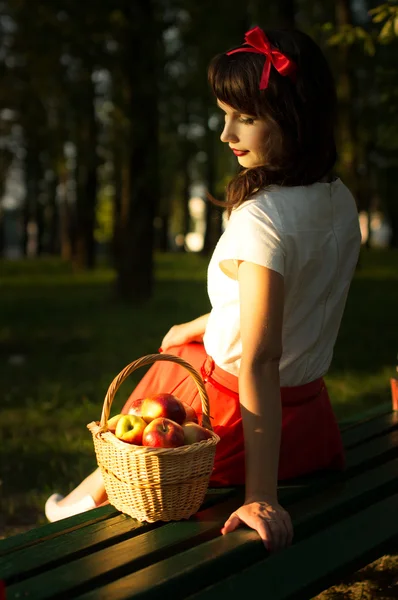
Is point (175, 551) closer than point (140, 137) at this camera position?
Yes

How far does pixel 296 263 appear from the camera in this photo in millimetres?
2699

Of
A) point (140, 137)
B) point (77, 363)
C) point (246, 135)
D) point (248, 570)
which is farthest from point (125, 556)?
point (140, 137)

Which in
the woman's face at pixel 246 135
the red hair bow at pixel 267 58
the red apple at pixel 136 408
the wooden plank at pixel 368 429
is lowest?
the wooden plank at pixel 368 429

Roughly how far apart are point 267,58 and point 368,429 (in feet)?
5.95

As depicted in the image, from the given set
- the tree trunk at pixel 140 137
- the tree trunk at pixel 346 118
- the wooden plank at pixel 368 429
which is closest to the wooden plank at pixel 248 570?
the wooden plank at pixel 368 429

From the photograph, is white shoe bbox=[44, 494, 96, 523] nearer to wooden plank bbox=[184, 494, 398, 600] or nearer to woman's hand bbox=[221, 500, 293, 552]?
woman's hand bbox=[221, 500, 293, 552]

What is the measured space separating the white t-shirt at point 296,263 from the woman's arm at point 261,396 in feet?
0.24

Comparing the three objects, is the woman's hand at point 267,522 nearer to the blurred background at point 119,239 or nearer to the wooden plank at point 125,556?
the wooden plank at point 125,556

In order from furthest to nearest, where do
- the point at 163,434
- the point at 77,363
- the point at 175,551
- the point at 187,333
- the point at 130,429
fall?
the point at 77,363 < the point at 187,333 < the point at 130,429 < the point at 163,434 < the point at 175,551

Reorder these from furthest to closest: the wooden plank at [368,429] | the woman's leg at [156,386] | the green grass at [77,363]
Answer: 1. the green grass at [77,363]
2. the wooden plank at [368,429]
3. the woman's leg at [156,386]

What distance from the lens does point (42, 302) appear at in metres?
16.6

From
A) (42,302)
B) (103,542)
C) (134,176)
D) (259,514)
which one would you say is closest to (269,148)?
(259,514)

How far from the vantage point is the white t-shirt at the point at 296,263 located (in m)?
2.62

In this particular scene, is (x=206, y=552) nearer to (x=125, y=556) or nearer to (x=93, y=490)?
(x=125, y=556)
